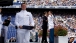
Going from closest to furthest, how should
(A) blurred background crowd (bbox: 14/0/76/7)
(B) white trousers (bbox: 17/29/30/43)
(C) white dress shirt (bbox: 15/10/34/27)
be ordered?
(B) white trousers (bbox: 17/29/30/43), (C) white dress shirt (bbox: 15/10/34/27), (A) blurred background crowd (bbox: 14/0/76/7)

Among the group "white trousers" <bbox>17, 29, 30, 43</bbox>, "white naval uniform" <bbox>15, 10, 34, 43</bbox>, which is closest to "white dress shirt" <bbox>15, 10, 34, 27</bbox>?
"white naval uniform" <bbox>15, 10, 34, 43</bbox>

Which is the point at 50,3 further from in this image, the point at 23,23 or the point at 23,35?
the point at 23,35

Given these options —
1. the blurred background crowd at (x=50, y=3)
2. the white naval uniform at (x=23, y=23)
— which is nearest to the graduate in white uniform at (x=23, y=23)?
the white naval uniform at (x=23, y=23)

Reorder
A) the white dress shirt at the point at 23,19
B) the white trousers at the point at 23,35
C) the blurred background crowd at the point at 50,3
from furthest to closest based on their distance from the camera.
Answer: the blurred background crowd at the point at 50,3 < the white dress shirt at the point at 23,19 < the white trousers at the point at 23,35

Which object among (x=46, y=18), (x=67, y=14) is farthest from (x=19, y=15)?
(x=67, y=14)

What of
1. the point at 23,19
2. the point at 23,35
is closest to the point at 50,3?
the point at 23,19

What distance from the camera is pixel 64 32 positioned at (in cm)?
1004

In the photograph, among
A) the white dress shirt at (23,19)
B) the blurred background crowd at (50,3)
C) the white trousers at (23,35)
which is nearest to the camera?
the white trousers at (23,35)

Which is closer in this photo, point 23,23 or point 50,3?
point 23,23

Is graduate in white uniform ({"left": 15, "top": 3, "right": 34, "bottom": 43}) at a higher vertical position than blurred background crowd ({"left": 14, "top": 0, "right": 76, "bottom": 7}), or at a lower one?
lower

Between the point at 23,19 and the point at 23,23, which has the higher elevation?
the point at 23,19

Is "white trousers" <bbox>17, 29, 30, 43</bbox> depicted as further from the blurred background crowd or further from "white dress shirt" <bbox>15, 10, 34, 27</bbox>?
the blurred background crowd

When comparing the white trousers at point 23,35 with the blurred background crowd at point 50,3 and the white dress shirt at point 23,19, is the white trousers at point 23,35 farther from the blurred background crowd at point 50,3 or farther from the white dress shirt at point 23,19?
the blurred background crowd at point 50,3

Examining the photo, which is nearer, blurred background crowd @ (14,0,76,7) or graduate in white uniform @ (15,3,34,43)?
graduate in white uniform @ (15,3,34,43)
